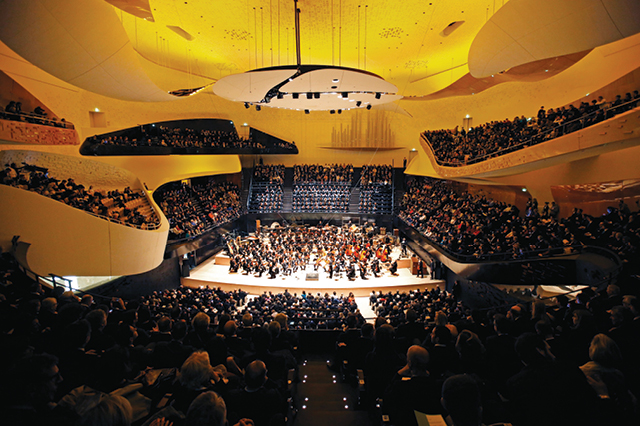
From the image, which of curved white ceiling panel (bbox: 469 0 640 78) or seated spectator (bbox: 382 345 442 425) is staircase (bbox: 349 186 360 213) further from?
seated spectator (bbox: 382 345 442 425)

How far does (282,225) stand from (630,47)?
1956cm

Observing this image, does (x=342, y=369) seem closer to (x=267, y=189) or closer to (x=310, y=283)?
(x=310, y=283)

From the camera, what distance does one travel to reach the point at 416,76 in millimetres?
21078

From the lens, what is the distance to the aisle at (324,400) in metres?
3.35

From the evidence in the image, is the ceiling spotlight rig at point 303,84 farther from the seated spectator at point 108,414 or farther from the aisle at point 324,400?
the seated spectator at point 108,414

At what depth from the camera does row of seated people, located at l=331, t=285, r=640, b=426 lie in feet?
6.46

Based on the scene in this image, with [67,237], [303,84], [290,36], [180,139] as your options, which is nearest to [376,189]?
[290,36]

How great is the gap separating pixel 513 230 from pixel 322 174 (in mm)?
16280

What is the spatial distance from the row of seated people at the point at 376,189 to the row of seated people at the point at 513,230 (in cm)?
509

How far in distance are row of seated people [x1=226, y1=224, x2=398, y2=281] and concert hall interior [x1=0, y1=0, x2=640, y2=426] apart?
17 centimetres

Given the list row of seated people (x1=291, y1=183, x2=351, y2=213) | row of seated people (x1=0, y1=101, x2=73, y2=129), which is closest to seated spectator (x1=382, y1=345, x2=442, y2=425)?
row of seated people (x1=0, y1=101, x2=73, y2=129)

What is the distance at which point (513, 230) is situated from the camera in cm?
1098

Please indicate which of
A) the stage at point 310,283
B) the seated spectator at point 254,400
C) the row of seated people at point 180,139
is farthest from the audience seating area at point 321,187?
the seated spectator at point 254,400

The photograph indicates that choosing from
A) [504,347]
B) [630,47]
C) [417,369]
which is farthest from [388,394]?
[630,47]
